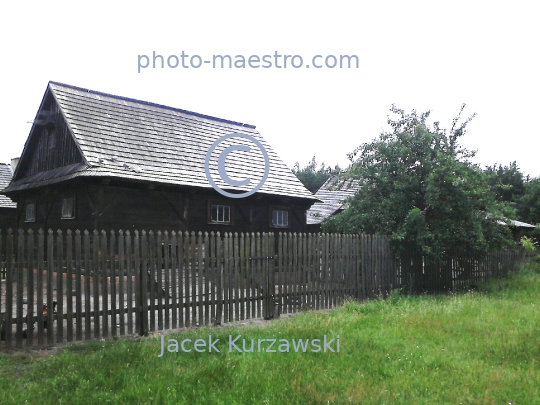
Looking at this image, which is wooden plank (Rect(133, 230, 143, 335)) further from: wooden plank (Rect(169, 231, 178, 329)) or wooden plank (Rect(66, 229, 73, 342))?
wooden plank (Rect(66, 229, 73, 342))

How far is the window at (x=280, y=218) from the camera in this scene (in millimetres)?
19636

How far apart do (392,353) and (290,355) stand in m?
1.38

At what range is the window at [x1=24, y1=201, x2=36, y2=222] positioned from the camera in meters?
18.5

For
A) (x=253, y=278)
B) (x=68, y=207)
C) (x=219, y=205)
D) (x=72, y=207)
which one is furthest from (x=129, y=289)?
(x=219, y=205)

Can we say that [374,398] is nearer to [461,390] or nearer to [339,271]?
[461,390]

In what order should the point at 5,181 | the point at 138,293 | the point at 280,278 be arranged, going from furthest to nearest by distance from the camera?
1. the point at 5,181
2. the point at 280,278
3. the point at 138,293

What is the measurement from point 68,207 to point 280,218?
26.9 ft

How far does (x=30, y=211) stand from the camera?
1889 centimetres

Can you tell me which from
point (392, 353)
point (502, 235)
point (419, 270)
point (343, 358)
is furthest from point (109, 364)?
point (502, 235)

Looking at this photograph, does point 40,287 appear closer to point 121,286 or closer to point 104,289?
point 104,289

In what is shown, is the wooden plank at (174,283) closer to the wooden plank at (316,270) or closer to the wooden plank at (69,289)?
the wooden plank at (69,289)

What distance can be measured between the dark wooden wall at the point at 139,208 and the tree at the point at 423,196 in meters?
4.78

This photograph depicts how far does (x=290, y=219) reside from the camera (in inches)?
798

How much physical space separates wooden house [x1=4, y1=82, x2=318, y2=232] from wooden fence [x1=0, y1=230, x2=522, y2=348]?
20.0 ft
